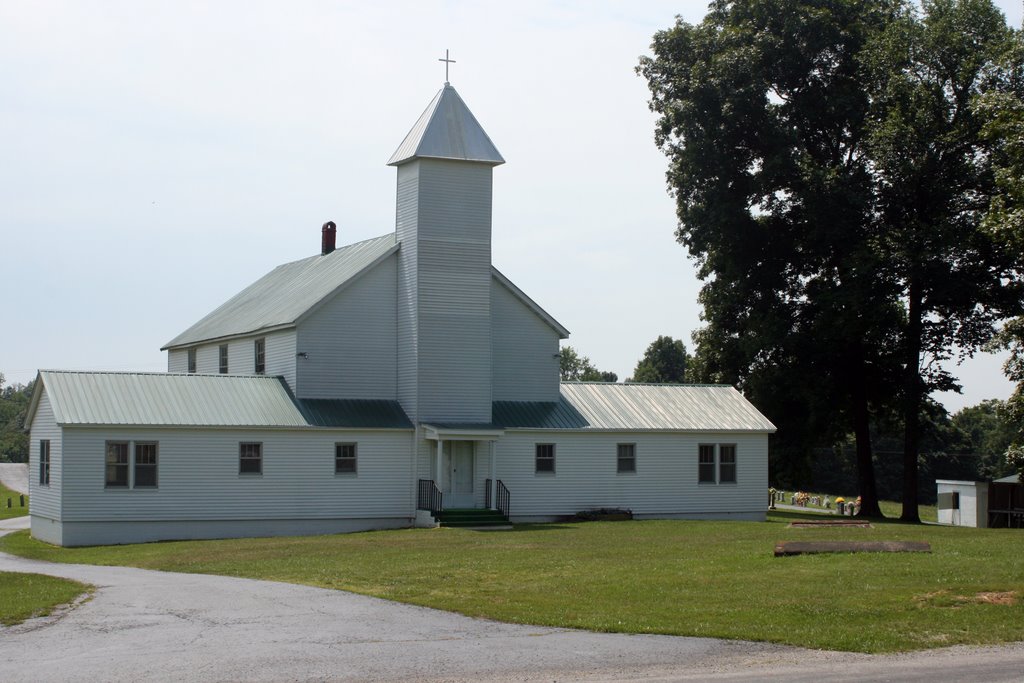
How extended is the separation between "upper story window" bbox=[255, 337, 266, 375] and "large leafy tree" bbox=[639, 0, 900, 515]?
17.2 meters

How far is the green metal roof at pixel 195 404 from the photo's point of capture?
35.7 m

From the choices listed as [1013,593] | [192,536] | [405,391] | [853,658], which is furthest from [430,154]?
[853,658]

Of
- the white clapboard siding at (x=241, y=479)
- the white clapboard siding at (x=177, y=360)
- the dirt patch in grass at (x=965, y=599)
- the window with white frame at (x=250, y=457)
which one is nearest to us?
the dirt patch in grass at (x=965, y=599)

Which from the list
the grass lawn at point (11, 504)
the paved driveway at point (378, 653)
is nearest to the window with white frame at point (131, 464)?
the paved driveway at point (378, 653)

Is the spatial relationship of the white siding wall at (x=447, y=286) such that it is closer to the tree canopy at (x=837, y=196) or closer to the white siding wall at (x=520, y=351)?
the white siding wall at (x=520, y=351)

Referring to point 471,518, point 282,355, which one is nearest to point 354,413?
point 282,355

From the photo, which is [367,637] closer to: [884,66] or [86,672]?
[86,672]

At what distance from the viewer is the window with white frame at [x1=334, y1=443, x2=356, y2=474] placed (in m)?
38.6

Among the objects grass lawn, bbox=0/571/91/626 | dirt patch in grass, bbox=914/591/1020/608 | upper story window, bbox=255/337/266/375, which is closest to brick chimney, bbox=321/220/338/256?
upper story window, bbox=255/337/266/375

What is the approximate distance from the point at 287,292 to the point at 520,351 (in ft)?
31.5

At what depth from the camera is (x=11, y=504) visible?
59781 millimetres

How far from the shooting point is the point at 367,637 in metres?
16.4

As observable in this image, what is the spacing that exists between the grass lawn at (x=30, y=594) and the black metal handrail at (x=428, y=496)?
49.3 ft

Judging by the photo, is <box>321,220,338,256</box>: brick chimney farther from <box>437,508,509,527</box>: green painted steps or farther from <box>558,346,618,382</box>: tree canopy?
<box>558,346,618,382</box>: tree canopy
